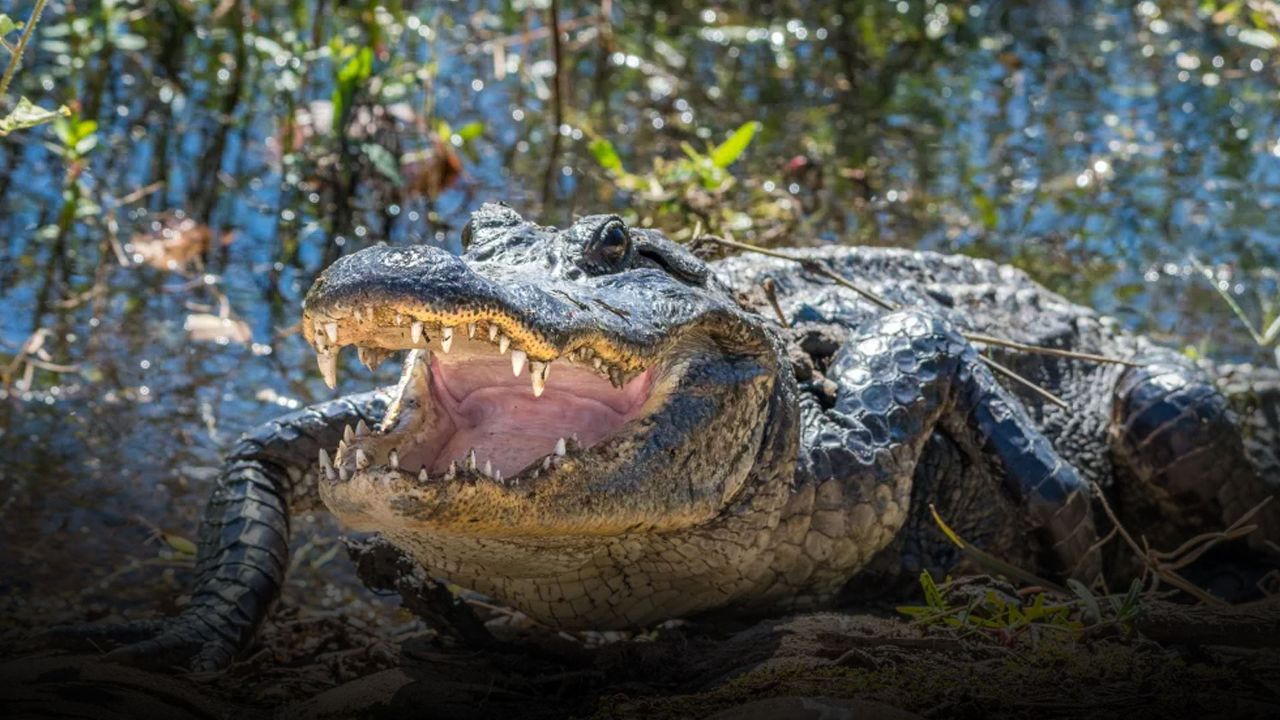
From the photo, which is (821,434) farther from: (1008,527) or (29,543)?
(29,543)

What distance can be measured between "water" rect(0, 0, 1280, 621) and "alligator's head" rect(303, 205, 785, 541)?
1420 millimetres

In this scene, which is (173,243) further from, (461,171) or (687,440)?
(687,440)

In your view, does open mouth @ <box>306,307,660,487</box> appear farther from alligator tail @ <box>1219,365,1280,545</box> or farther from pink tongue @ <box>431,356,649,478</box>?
alligator tail @ <box>1219,365,1280,545</box>

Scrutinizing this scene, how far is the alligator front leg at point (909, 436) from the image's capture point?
4.04 meters

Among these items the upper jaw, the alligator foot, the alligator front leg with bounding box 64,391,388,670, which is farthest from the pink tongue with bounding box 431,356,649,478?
the alligator foot

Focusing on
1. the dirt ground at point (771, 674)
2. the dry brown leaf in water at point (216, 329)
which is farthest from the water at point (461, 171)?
the dirt ground at point (771, 674)

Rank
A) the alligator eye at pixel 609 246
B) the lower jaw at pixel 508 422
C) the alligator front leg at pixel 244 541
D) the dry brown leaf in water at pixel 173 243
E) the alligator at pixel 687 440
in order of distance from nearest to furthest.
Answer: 1. the alligator at pixel 687 440
2. the lower jaw at pixel 508 422
3. the alligator eye at pixel 609 246
4. the alligator front leg at pixel 244 541
5. the dry brown leaf in water at pixel 173 243

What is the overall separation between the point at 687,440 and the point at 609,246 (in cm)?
53

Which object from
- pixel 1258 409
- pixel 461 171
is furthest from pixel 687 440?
pixel 461 171

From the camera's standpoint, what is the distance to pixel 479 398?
3.49 meters

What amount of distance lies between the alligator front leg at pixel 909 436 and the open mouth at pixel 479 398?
2.61ft

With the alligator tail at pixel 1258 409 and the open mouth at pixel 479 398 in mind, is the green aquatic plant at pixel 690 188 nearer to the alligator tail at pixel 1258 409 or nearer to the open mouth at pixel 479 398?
the alligator tail at pixel 1258 409

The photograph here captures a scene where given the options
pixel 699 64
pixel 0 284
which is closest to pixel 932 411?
pixel 0 284

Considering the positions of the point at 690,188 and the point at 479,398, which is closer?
the point at 479,398
